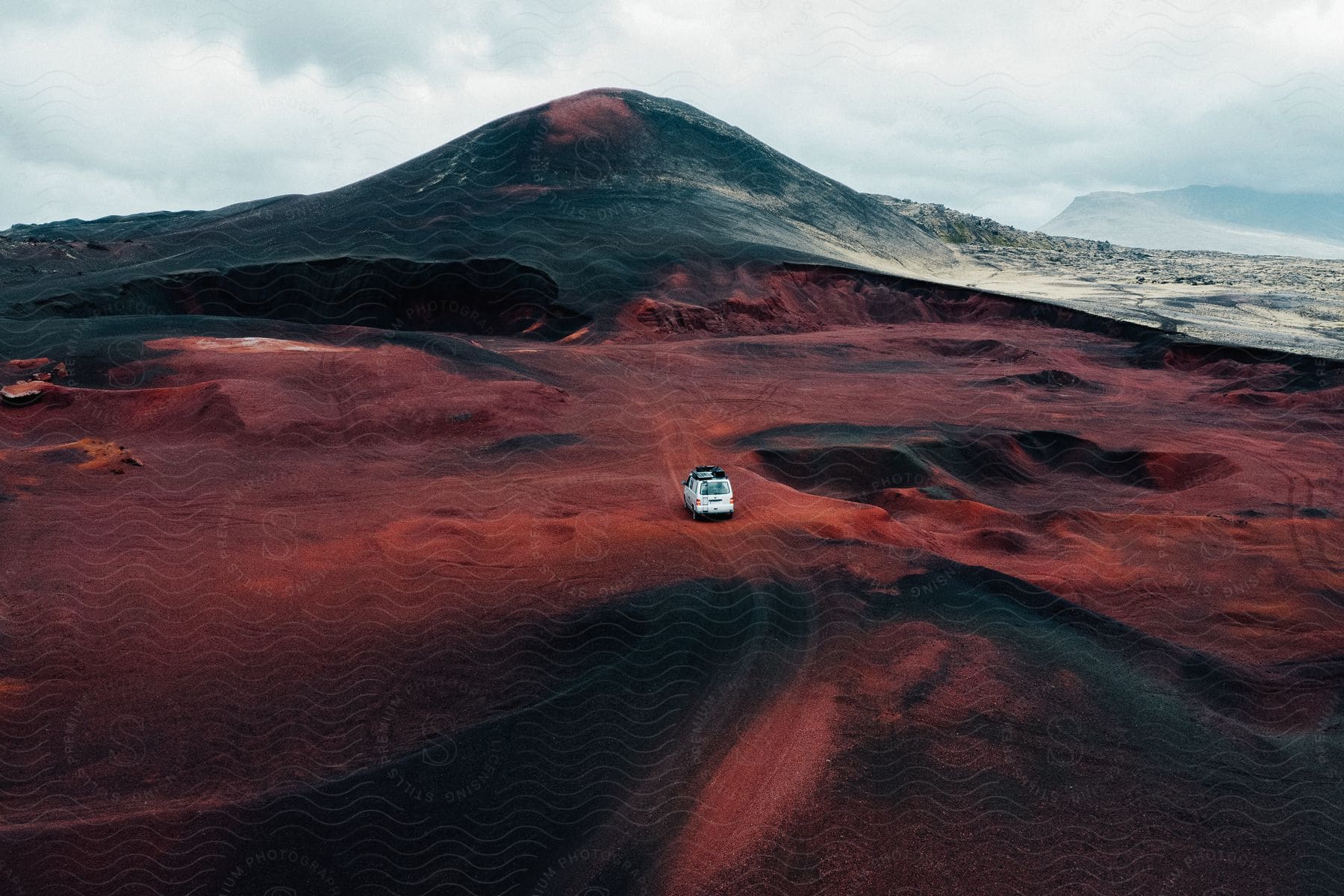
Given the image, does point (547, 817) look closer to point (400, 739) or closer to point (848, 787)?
point (400, 739)

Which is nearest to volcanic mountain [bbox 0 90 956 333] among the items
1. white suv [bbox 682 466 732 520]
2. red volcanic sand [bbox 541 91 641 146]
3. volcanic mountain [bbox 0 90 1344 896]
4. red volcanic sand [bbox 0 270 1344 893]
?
red volcanic sand [bbox 541 91 641 146]

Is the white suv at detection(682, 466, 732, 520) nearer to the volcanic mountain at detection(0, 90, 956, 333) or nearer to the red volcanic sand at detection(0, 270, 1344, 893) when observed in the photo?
the red volcanic sand at detection(0, 270, 1344, 893)

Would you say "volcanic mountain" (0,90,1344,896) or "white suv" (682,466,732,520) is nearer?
"volcanic mountain" (0,90,1344,896)

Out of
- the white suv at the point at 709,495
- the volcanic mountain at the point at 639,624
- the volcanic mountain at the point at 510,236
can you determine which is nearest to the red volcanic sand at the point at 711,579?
the volcanic mountain at the point at 639,624

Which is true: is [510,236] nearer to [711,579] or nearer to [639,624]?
[711,579]

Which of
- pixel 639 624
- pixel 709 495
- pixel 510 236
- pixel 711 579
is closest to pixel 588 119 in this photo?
pixel 510 236
